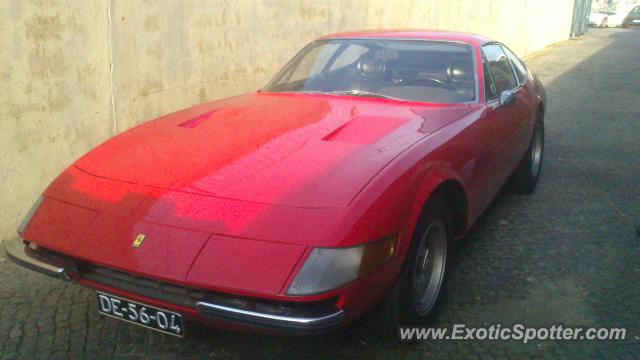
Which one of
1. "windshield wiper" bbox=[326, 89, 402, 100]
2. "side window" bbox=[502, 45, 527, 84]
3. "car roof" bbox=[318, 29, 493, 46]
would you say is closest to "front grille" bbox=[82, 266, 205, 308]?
"windshield wiper" bbox=[326, 89, 402, 100]

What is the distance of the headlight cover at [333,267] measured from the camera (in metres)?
2.05

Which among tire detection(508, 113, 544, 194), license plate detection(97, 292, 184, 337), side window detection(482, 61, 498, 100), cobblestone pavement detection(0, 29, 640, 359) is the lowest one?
cobblestone pavement detection(0, 29, 640, 359)

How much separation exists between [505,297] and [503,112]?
1.29 meters

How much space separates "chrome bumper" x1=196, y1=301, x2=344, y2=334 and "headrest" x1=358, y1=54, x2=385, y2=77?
2125 mm

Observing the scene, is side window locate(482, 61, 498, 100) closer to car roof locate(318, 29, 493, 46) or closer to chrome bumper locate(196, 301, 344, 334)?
car roof locate(318, 29, 493, 46)

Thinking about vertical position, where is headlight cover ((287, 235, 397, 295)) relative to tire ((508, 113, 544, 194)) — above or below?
above

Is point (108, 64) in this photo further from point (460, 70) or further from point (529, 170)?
point (529, 170)

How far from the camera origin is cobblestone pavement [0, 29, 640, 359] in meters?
2.69

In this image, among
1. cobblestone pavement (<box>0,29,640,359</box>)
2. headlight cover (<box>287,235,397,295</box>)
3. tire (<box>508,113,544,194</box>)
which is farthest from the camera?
tire (<box>508,113,544,194</box>)

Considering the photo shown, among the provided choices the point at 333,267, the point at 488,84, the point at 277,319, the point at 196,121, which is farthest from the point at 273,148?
the point at 488,84

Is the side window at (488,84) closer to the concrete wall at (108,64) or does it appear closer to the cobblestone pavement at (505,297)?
the cobblestone pavement at (505,297)

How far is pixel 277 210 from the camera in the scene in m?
2.27

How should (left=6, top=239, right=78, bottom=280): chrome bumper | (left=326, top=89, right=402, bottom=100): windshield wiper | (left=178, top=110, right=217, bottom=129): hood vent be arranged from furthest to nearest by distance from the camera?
(left=326, top=89, right=402, bottom=100): windshield wiper → (left=178, top=110, right=217, bottom=129): hood vent → (left=6, top=239, right=78, bottom=280): chrome bumper

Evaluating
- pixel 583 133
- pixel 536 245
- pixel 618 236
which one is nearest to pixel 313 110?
pixel 536 245
